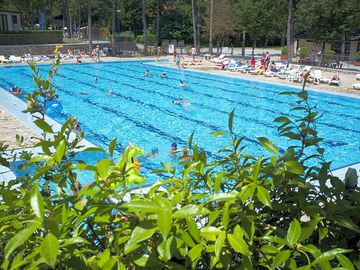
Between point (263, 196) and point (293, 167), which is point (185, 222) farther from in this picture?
point (293, 167)

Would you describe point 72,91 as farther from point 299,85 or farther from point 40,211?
point 40,211

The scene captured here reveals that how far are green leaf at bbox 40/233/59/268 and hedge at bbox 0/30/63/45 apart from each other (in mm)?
37039

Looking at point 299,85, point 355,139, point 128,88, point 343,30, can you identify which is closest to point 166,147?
point 355,139

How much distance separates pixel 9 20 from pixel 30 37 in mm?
7755

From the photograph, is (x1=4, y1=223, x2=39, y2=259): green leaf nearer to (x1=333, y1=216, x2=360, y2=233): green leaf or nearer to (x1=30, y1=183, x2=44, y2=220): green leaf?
(x1=30, y1=183, x2=44, y2=220): green leaf

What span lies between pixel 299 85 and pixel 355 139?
7998 mm

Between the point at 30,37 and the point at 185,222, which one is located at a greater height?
the point at 30,37

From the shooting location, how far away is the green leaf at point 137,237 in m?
0.96

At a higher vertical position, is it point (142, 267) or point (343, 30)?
point (343, 30)

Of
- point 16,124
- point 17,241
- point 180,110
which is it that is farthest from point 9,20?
point 17,241

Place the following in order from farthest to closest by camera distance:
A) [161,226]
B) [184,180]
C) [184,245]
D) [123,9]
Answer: [123,9], [184,180], [184,245], [161,226]

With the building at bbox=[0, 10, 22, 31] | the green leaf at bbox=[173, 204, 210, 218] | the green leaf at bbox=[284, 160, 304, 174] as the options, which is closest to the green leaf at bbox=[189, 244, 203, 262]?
the green leaf at bbox=[173, 204, 210, 218]

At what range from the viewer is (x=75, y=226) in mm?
1116

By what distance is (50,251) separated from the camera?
0.88 meters
